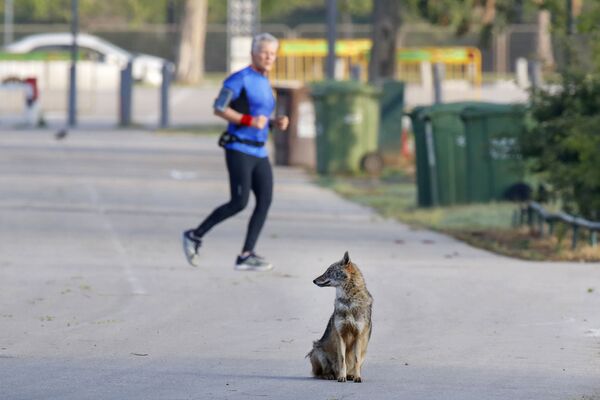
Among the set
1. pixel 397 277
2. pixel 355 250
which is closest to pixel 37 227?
pixel 355 250

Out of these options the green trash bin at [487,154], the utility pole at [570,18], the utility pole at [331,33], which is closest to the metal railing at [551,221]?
the green trash bin at [487,154]

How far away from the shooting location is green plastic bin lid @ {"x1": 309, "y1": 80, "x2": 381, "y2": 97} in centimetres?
2130

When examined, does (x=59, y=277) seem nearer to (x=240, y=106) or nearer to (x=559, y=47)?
(x=240, y=106)

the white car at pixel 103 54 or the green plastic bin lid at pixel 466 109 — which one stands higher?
the white car at pixel 103 54

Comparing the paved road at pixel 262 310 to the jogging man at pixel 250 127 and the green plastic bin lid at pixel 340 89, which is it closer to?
the jogging man at pixel 250 127

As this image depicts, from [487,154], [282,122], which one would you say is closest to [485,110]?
[487,154]

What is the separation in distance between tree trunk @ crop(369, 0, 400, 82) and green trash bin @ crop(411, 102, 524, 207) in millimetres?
11886

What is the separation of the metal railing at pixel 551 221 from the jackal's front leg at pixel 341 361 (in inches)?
224

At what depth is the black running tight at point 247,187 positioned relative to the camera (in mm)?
11023

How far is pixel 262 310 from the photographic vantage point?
958 cm

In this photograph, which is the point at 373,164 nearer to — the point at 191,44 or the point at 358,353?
the point at 358,353

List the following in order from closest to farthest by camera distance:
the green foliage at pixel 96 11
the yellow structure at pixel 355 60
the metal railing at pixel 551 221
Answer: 1. the metal railing at pixel 551 221
2. the yellow structure at pixel 355 60
3. the green foliage at pixel 96 11

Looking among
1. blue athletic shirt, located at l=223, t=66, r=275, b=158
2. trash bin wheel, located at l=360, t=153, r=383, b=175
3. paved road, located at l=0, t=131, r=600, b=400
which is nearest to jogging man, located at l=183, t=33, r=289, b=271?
blue athletic shirt, located at l=223, t=66, r=275, b=158

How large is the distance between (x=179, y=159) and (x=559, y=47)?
10.0m
